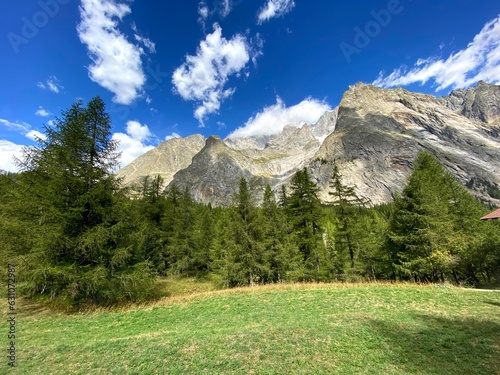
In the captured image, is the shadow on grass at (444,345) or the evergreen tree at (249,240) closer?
the shadow on grass at (444,345)

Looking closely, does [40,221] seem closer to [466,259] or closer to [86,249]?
[86,249]

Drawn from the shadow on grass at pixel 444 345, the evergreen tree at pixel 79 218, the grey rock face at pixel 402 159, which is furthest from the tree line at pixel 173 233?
the grey rock face at pixel 402 159

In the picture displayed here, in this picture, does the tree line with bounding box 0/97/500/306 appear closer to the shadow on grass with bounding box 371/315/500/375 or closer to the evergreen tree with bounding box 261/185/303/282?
the evergreen tree with bounding box 261/185/303/282

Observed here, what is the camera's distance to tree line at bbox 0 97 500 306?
49.8 feet

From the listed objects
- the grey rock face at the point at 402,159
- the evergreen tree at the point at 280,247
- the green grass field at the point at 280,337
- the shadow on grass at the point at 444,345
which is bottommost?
the shadow on grass at the point at 444,345

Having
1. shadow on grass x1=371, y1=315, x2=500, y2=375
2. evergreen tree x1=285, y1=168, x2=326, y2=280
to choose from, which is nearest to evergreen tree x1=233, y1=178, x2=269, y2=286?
evergreen tree x1=285, y1=168, x2=326, y2=280

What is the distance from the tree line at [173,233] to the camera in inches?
597

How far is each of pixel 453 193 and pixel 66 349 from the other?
34.7 metres

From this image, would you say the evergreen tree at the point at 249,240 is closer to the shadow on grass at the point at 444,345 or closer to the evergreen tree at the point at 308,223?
the evergreen tree at the point at 308,223

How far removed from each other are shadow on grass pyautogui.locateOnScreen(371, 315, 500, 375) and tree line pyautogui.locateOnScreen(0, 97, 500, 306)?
13384 millimetres

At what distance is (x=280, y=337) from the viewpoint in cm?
947

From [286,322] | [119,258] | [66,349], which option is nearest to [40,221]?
[119,258]

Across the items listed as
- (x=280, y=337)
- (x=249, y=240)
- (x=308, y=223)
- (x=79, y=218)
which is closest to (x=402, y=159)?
(x=308, y=223)

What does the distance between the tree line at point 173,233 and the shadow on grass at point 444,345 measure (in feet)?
43.9
